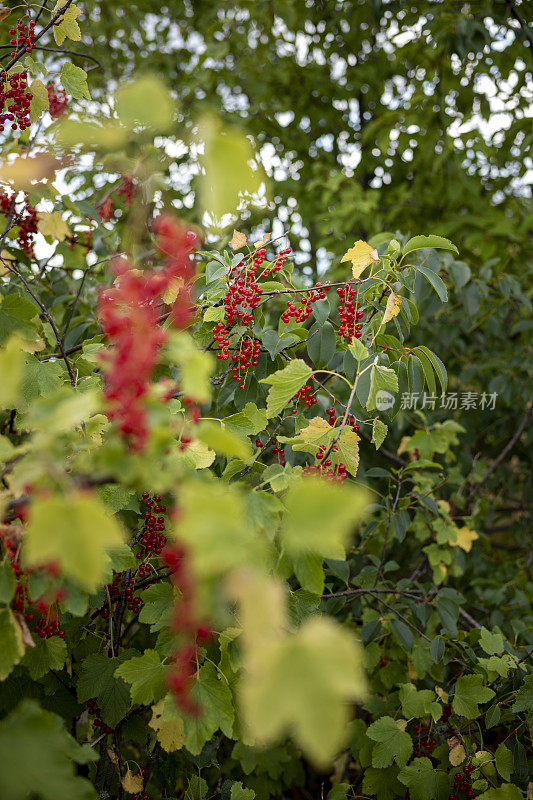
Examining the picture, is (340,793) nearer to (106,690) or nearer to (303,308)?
(106,690)

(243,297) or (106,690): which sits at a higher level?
(243,297)

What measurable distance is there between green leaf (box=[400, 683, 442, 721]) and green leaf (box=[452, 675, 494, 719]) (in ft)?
0.19

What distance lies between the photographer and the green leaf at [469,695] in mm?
1281

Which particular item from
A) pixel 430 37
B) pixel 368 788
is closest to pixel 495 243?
pixel 430 37

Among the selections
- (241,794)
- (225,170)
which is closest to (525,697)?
(241,794)

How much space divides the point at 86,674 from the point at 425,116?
273 centimetres

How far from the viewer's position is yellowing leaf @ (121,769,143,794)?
1146 millimetres

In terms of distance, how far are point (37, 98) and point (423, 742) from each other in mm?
1869

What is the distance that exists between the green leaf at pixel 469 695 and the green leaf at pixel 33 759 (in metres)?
0.94

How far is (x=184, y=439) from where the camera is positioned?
0.82 m

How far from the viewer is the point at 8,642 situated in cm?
74

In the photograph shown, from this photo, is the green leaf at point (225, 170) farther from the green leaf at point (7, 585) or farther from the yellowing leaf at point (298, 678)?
the green leaf at point (7, 585)

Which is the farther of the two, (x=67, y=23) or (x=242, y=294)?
(x=67, y=23)

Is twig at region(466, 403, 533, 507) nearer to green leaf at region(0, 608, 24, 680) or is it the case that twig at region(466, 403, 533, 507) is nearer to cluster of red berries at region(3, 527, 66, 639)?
cluster of red berries at region(3, 527, 66, 639)
